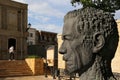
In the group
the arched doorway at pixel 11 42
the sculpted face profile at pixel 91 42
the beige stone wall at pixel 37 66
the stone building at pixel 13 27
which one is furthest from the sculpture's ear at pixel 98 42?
the arched doorway at pixel 11 42

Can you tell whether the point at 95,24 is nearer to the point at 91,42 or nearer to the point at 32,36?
the point at 91,42

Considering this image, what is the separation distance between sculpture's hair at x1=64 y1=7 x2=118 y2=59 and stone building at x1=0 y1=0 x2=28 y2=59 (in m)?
36.4

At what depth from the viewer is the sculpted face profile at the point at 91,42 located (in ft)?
7.70

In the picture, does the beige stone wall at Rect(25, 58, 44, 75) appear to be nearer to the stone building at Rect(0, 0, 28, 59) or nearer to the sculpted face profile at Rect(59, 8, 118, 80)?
the stone building at Rect(0, 0, 28, 59)

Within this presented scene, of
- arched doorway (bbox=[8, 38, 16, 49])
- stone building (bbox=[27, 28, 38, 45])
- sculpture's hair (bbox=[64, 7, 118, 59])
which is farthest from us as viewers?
stone building (bbox=[27, 28, 38, 45])

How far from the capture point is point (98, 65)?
239 centimetres

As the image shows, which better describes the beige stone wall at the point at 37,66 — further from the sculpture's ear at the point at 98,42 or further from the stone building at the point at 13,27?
the sculpture's ear at the point at 98,42

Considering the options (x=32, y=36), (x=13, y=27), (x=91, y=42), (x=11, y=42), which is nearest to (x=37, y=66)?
(x=11, y=42)

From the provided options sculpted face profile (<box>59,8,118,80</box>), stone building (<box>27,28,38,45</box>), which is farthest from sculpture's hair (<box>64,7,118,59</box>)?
stone building (<box>27,28,38,45</box>)

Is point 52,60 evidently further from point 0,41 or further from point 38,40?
point 38,40

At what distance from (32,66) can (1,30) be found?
35.1ft

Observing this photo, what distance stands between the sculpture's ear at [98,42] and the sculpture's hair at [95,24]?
0.02m

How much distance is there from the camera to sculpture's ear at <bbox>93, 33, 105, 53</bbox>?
2.35 meters

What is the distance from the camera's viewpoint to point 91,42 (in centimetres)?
237
